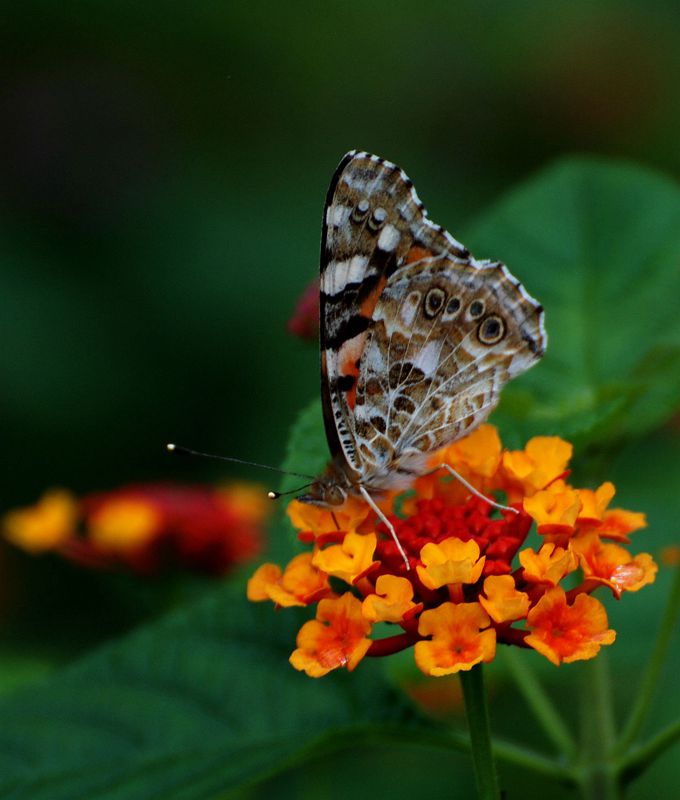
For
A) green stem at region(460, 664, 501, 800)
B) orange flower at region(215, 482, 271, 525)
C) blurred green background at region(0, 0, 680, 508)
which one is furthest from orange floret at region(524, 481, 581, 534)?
blurred green background at region(0, 0, 680, 508)

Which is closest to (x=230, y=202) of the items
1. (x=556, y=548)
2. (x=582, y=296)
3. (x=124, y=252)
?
(x=124, y=252)

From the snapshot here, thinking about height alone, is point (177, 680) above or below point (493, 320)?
below

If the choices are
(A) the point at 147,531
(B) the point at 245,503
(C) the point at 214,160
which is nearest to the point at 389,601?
(A) the point at 147,531

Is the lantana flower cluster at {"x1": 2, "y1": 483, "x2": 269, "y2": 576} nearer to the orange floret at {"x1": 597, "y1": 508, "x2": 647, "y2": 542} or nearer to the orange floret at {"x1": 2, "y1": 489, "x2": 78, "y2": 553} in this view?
the orange floret at {"x1": 2, "y1": 489, "x2": 78, "y2": 553}

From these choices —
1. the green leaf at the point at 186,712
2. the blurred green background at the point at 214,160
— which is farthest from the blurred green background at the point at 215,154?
the green leaf at the point at 186,712

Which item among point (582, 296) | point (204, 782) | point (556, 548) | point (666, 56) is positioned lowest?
point (204, 782)

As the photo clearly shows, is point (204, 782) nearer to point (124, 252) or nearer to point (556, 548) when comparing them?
point (556, 548)

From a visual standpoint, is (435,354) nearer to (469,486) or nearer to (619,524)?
(469,486)
